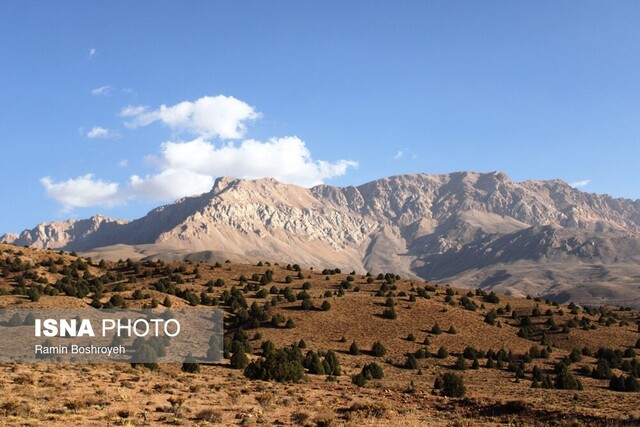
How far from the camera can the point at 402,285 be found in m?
81.6

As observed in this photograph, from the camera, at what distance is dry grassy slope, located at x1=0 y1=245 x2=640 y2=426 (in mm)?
20906

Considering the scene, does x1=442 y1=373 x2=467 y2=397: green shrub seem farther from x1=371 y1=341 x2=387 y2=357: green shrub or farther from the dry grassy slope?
x1=371 y1=341 x2=387 y2=357: green shrub

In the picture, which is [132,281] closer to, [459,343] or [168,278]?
[168,278]

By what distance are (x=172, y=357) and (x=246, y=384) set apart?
11457 millimetres

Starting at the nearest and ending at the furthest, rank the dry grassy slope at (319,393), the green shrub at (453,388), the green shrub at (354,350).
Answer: the dry grassy slope at (319,393) → the green shrub at (453,388) → the green shrub at (354,350)

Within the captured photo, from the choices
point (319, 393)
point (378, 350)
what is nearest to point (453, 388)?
point (319, 393)

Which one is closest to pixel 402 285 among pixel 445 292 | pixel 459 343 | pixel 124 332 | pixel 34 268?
pixel 445 292

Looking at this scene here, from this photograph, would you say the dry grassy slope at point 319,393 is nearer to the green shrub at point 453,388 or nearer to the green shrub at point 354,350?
the green shrub at point 354,350

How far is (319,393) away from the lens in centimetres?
2853

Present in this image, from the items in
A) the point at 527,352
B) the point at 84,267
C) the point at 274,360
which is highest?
the point at 84,267

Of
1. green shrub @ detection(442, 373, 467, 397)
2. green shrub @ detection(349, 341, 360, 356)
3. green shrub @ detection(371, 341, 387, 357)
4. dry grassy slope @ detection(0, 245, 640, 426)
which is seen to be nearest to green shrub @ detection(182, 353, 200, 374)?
dry grassy slope @ detection(0, 245, 640, 426)

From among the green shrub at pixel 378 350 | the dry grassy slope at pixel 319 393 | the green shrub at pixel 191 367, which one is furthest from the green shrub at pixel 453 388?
the green shrub at pixel 378 350

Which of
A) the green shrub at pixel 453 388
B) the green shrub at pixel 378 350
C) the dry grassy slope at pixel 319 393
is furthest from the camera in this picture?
the green shrub at pixel 378 350

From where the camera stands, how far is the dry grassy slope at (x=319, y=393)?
20906 mm
